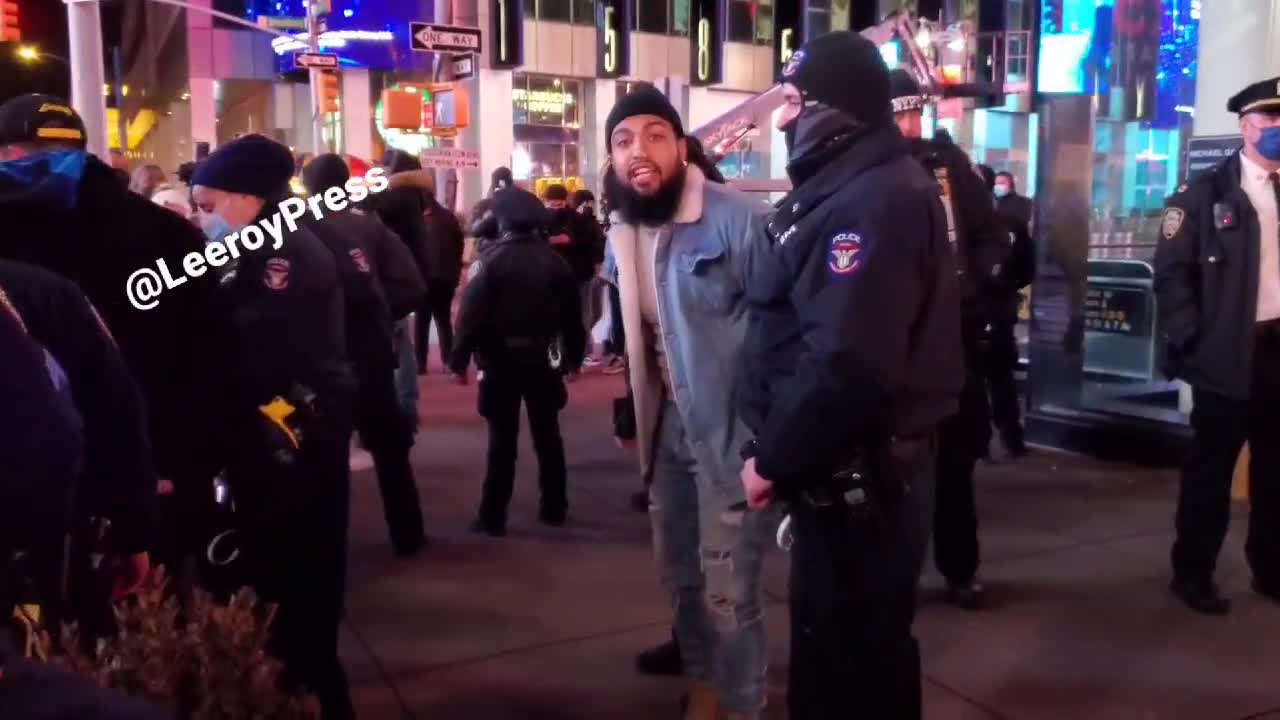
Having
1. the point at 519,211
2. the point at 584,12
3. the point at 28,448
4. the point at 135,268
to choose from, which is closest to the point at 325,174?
the point at 519,211

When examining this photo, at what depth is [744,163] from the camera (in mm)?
35219

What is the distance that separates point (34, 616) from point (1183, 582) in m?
4.43

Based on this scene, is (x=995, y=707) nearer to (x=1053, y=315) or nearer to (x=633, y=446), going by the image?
(x=633, y=446)

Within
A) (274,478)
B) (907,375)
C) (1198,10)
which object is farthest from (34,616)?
(1198,10)

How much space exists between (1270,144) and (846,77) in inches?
105

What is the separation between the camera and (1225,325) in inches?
189

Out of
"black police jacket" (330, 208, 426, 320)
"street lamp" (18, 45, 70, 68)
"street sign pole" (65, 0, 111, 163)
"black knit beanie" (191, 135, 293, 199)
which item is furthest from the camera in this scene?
"street lamp" (18, 45, 70, 68)

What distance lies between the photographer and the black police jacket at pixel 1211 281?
15.7ft

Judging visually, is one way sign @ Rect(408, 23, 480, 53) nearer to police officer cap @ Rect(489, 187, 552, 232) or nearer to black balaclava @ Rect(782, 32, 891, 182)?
police officer cap @ Rect(489, 187, 552, 232)

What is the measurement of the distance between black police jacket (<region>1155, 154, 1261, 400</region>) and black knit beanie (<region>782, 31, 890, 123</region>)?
2510 mm

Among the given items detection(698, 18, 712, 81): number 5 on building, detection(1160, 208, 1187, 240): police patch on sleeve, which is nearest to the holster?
detection(1160, 208, 1187, 240): police patch on sleeve

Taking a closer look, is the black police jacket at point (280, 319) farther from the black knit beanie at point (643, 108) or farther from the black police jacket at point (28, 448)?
the black police jacket at point (28, 448)

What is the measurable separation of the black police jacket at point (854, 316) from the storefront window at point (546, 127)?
30317mm

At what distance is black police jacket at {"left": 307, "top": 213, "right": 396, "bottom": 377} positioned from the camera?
17.9 feet
